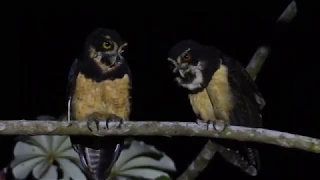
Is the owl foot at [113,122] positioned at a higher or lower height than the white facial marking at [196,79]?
lower

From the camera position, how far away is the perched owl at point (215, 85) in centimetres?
316

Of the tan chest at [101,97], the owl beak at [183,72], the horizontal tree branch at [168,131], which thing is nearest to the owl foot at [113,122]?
the horizontal tree branch at [168,131]

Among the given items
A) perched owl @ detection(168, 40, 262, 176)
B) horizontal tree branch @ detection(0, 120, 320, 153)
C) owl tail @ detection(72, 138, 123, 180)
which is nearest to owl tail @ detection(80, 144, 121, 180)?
owl tail @ detection(72, 138, 123, 180)

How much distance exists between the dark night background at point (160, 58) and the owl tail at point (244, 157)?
810mm

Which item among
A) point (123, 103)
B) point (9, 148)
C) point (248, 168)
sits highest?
point (123, 103)

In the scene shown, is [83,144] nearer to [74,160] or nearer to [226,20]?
[74,160]

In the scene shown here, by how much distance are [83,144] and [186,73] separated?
1.79ft

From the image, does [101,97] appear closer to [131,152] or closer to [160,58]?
[131,152]

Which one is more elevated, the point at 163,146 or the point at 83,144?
the point at 83,144

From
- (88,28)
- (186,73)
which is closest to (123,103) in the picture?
(186,73)

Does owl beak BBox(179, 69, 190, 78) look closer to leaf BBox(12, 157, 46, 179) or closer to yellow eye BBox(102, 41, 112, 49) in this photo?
yellow eye BBox(102, 41, 112, 49)

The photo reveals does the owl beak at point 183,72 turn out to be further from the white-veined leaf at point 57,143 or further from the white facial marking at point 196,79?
the white-veined leaf at point 57,143

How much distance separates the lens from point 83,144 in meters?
3.46

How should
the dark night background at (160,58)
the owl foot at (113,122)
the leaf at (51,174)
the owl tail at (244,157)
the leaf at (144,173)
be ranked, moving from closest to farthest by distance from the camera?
the owl foot at (113,122) < the owl tail at (244,157) < the leaf at (51,174) < the leaf at (144,173) < the dark night background at (160,58)
